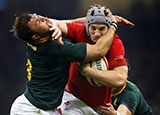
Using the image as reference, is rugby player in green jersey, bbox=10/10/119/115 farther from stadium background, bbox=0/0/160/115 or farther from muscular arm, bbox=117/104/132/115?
stadium background, bbox=0/0/160/115

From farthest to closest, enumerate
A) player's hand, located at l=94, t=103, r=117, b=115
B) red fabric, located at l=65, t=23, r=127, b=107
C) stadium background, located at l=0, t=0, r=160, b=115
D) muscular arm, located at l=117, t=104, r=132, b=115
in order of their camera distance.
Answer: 1. stadium background, located at l=0, t=0, r=160, b=115
2. muscular arm, located at l=117, t=104, r=132, b=115
3. player's hand, located at l=94, t=103, r=117, b=115
4. red fabric, located at l=65, t=23, r=127, b=107

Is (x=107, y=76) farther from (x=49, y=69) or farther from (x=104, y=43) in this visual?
(x=49, y=69)

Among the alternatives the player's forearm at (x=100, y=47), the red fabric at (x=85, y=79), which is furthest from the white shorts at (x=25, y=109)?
the player's forearm at (x=100, y=47)

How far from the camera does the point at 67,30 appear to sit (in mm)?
3102

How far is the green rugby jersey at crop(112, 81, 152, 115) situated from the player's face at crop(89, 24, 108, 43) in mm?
1323

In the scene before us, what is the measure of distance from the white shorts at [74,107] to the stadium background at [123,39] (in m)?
3.12

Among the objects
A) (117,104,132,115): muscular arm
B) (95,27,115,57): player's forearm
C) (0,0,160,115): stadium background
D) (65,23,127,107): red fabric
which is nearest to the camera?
(95,27,115,57): player's forearm

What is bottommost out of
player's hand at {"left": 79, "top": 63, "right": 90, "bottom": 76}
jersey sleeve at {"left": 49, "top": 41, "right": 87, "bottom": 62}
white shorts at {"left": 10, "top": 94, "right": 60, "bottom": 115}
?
A: white shorts at {"left": 10, "top": 94, "right": 60, "bottom": 115}

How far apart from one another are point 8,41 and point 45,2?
3.64 feet

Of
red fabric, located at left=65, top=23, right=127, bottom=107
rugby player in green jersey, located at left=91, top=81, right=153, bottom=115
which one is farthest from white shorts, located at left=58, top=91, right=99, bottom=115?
rugby player in green jersey, located at left=91, top=81, right=153, bottom=115

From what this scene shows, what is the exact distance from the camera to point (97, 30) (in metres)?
2.97

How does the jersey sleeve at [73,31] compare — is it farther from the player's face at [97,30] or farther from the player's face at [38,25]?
the player's face at [38,25]

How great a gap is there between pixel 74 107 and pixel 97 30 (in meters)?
0.86

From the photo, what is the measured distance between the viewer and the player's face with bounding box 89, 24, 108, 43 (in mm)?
2965
